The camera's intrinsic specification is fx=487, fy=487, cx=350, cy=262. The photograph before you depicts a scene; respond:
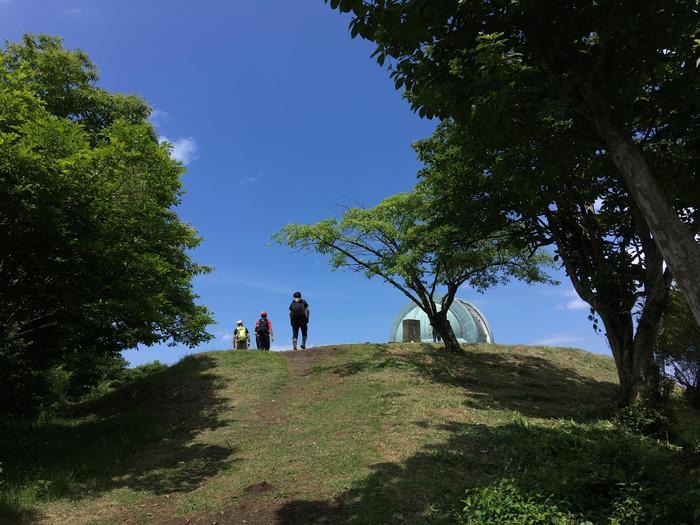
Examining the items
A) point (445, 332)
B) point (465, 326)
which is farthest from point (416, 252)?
point (465, 326)

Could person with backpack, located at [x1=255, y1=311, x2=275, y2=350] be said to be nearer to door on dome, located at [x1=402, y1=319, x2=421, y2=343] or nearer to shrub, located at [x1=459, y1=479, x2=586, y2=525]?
door on dome, located at [x1=402, y1=319, x2=421, y2=343]

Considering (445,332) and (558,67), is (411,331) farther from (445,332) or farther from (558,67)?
(558,67)

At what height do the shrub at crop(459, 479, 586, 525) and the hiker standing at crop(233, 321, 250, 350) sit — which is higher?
the hiker standing at crop(233, 321, 250, 350)

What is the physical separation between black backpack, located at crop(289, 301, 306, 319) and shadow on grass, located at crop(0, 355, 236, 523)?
386cm

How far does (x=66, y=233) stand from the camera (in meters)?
7.91

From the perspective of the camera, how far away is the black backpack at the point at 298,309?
1840 cm

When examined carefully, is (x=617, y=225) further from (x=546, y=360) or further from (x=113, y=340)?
(x=113, y=340)

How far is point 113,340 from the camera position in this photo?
13.7m

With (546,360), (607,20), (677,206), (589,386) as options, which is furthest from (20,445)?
(546,360)

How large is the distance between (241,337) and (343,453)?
1394 centimetres

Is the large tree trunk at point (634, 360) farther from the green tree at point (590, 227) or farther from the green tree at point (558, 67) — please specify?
the green tree at point (558, 67)

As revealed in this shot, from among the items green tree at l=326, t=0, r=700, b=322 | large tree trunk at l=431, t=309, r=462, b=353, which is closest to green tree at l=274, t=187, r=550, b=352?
large tree trunk at l=431, t=309, r=462, b=353

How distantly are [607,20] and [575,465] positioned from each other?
4821mm

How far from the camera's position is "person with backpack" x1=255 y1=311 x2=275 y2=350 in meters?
20.0
